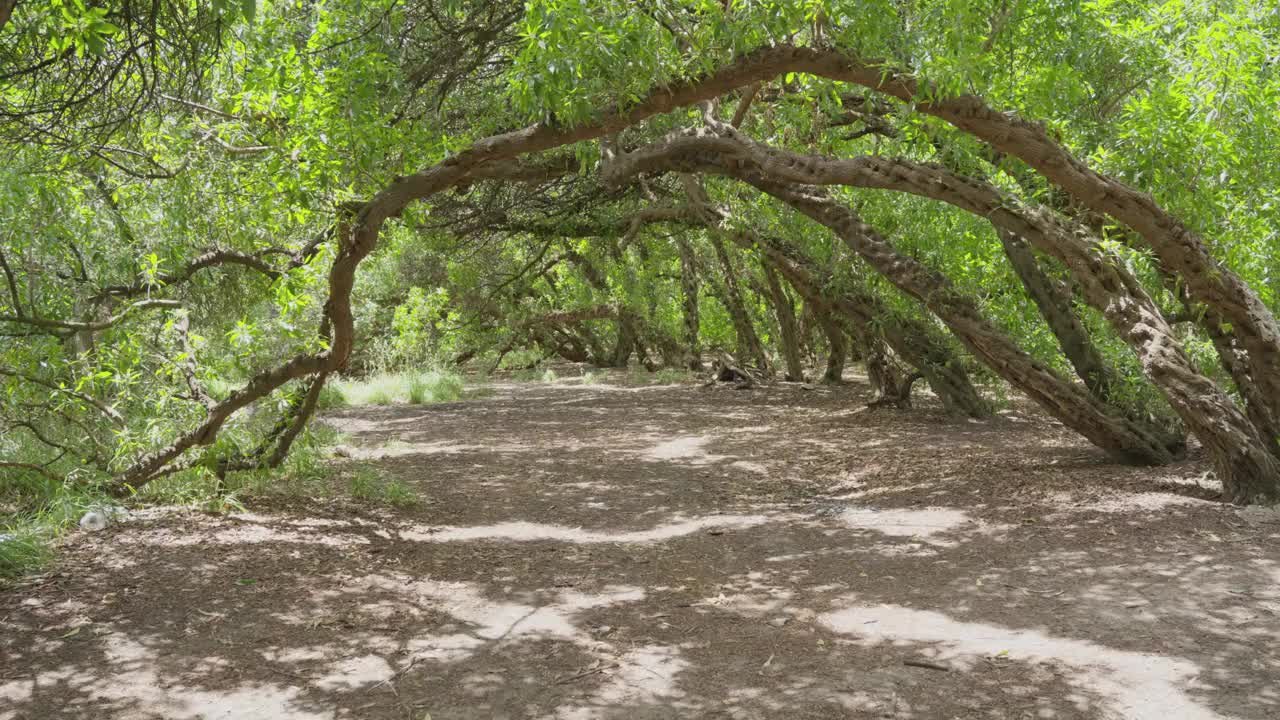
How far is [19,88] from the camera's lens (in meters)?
6.52

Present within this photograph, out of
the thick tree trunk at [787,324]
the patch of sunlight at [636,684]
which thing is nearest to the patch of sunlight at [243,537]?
the patch of sunlight at [636,684]

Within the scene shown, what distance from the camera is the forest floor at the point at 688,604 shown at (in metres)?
3.90

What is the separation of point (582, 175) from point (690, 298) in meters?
12.9

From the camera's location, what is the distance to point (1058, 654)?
13.8 feet

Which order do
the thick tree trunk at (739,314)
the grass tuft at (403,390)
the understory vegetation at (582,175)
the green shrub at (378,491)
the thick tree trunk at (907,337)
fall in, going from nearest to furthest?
the understory vegetation at (582,175)
the green shrub at (378,491)
the thick tree trunk at (907,337)
the grass tuft at (403,390)
the thick tree trunk at (739,314)

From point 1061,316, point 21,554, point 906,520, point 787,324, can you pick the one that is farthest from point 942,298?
point 787,324

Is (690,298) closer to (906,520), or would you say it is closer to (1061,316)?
(1061,316)

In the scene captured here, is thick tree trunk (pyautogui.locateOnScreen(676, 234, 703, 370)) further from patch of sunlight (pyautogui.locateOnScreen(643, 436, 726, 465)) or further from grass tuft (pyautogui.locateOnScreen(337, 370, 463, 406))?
patch of sunlight (pyautogui.locateOnScreen(643, 436, 726, 465))

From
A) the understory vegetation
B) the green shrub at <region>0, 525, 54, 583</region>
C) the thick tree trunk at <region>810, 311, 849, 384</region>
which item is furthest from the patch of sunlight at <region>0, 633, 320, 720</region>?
the thick tree trunk at <region>810, 311, 849, 384</region>

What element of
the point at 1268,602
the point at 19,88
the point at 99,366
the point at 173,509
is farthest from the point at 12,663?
the point at 1268,602

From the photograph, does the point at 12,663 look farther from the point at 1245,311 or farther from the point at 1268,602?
the point at 1245,311

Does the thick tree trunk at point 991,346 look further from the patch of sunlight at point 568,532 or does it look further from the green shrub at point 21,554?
the green shrub at point 21,554

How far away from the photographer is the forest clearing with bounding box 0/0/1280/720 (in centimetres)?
430

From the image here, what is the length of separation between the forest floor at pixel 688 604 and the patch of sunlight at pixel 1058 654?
0.02 metres
